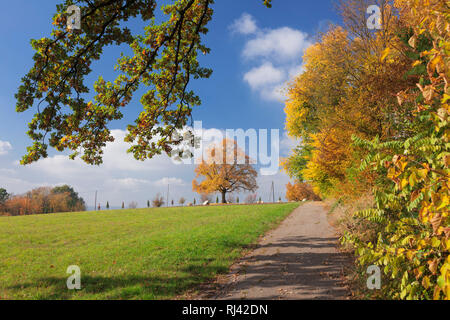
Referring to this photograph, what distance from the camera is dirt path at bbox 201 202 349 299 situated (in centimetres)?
621

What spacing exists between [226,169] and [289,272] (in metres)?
44.0

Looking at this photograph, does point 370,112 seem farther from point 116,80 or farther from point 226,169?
point 226,169

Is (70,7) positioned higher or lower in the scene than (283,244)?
higher

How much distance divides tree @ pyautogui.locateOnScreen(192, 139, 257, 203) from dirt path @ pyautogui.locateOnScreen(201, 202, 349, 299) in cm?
3924

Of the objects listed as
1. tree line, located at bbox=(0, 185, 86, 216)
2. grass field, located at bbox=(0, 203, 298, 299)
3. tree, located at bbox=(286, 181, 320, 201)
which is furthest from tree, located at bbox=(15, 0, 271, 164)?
tree, located at bbox=(286, 181, 320, 201)

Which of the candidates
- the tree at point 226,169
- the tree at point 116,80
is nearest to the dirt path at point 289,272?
the tree at point 116,80

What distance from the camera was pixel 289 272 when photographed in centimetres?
770

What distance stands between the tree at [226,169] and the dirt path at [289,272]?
129ft

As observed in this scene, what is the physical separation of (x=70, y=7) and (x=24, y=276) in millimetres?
8492

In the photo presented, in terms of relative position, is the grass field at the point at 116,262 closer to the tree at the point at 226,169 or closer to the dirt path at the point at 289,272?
the dirt path at the point at 289,272

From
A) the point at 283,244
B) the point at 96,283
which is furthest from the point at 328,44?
the point at 96,283

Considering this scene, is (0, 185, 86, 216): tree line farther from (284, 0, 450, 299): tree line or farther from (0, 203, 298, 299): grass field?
(284, 0, 450, 299): tree line
